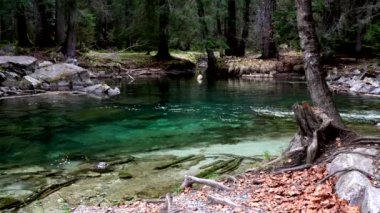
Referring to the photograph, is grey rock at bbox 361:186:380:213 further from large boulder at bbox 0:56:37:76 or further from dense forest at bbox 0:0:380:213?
large boulder at bbox 0:56:37:76

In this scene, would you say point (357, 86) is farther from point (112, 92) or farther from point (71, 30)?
point (71, 30)

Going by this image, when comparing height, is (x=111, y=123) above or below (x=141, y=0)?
below

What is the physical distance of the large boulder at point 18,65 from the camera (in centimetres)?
2175

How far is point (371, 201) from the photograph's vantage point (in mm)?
4547

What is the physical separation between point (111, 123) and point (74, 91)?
7.59 metres

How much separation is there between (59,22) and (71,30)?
2.05m

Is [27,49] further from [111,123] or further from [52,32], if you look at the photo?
[111,123]

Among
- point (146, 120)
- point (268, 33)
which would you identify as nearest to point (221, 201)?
point (146, 120)

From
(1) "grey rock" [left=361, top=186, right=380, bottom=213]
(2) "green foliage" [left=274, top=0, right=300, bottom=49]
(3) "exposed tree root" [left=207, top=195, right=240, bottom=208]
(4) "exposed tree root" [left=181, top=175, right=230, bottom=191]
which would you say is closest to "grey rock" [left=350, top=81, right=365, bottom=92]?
(2) "green foliage" [left=274, top=0, right=300, bottom=49]

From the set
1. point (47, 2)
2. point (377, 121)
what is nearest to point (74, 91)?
point (47, 2)

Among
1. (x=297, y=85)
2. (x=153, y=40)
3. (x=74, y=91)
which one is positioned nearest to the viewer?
(x=74, y=91)

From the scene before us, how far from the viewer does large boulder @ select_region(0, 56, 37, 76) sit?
2175 cm

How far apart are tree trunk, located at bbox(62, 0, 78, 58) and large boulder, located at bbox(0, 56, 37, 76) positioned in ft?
19.7

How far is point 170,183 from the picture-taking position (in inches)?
309
